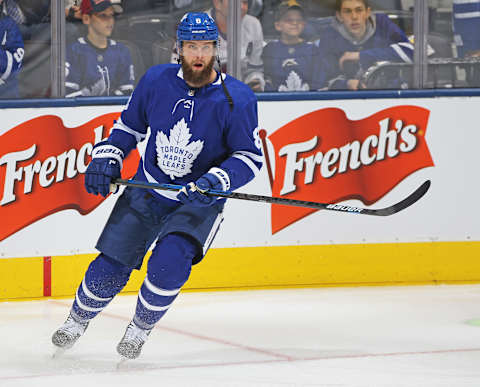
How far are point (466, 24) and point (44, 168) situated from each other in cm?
217

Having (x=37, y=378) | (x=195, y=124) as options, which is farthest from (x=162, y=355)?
(x=195, y=124)

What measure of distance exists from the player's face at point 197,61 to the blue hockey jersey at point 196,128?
32mm

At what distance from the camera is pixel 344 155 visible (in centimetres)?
534

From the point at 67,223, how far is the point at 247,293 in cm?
89

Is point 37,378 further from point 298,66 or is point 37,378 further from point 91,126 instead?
point 298,66

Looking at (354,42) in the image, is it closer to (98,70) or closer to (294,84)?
(294,84)

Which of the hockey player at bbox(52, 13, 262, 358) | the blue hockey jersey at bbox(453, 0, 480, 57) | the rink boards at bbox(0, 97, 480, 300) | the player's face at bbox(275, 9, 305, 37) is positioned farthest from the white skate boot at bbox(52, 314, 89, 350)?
the blue hockey jersey at bbox(453, 0, 480, 57)

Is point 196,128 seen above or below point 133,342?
above

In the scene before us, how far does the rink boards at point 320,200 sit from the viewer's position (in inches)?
194

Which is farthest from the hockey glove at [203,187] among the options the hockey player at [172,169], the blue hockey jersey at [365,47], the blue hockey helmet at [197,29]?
the blue hockey jersey at [365,47]

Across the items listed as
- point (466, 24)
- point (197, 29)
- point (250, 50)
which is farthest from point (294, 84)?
point (197, 29)

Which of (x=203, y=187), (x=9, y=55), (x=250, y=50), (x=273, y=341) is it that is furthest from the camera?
(x=250, y=50)

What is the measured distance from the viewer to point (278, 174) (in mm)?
5246

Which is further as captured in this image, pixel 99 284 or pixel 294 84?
pixel 294 84
